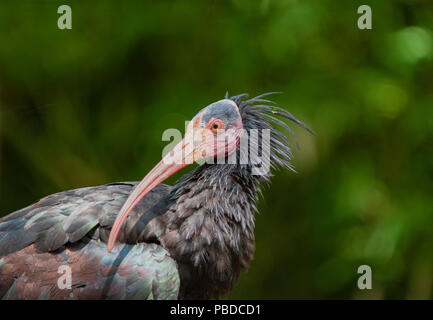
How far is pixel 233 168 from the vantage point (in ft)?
11.4

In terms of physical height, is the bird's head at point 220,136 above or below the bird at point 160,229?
above

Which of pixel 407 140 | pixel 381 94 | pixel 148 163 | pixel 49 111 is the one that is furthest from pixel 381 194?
pixel 49 111

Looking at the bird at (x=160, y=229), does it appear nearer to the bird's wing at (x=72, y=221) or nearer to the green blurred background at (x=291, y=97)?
the bird's wing at (x=72, y=221)

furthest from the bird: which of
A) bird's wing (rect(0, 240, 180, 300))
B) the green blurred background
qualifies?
the green blurred background

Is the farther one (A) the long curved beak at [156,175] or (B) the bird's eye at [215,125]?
(B) the bird's eye at [215,125]

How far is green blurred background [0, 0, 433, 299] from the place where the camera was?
5.23 m

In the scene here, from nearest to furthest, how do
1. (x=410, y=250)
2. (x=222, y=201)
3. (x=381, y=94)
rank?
(x=222, y=201) → (x=381, y=94) → (x=410, y=250)

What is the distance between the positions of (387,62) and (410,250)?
1.81 metres

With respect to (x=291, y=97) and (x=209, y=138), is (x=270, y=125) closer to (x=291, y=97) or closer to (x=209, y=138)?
(x=209, y=138)

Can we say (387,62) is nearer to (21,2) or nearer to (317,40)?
(317,40)

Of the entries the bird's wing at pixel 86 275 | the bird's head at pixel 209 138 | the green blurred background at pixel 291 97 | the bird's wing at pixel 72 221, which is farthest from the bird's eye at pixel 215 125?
the green blurred background at pixel 291 97

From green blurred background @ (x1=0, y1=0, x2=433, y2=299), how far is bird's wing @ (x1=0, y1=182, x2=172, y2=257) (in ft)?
6.60

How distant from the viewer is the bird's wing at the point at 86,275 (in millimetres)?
3100

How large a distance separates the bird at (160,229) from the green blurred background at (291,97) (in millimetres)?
1815
